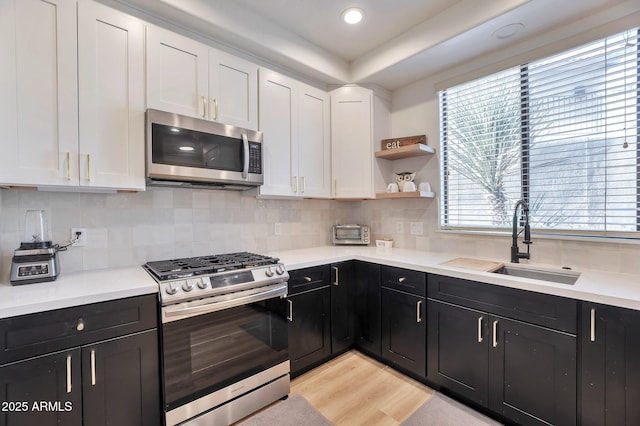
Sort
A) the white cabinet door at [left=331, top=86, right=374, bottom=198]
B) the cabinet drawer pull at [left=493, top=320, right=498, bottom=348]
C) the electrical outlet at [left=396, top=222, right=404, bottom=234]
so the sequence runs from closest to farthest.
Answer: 1. the cabinet drawer pull at [left=493, top=320, right=498, bottom=348]
2. the white cabinet door at [left=331, top=86, right=374, bottom=198]
3. the electrical outlet at [left=396, top=222, right=404, bottom=234]

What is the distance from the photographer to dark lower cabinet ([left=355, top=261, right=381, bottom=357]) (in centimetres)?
236

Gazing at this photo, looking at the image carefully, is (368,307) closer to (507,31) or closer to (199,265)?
(199,265)

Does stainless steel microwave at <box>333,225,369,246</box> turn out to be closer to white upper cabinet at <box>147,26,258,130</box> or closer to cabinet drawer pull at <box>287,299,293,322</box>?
cabinet drawer pull at <box>287,299,293,322</box>

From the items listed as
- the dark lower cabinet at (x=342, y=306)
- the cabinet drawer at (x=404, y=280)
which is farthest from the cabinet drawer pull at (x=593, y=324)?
the dark lower cabinet at (x=342, y=306)

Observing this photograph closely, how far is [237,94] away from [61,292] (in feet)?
5.29

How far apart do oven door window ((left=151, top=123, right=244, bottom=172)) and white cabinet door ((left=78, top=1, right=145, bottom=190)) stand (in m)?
0.11

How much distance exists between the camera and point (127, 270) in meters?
1.83

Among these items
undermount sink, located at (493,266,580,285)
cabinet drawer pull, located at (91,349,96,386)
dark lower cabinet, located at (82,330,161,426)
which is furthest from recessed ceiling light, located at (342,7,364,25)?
cabinet drawer pull, located at (91,349,96,386)

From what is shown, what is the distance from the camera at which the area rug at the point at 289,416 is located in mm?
1740

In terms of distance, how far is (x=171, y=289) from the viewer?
1.48 metres

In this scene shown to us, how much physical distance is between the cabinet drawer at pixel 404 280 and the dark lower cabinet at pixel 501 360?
0.08 m

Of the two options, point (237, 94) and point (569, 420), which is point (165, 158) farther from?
point (569, 420)

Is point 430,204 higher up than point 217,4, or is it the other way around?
point 217,4

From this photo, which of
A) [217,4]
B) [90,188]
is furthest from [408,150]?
[90,188]
